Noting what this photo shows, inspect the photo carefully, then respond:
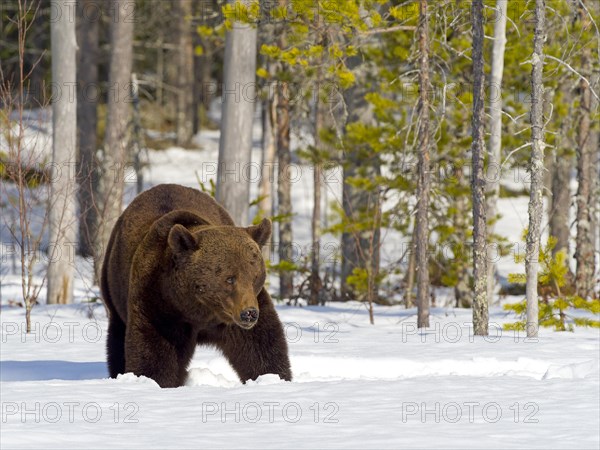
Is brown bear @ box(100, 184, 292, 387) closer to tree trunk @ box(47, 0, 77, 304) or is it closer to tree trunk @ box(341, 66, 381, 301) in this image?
tree trunk @ box(47, 0, 77, 304)

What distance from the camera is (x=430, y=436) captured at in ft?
15.6

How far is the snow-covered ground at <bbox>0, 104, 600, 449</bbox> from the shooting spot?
4727mm

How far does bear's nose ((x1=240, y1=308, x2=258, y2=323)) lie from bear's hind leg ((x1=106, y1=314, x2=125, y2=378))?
74.9 inches

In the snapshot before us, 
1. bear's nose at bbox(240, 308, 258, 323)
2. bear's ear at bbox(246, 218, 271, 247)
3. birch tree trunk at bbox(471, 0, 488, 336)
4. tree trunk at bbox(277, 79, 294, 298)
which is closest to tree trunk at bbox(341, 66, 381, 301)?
tree trunk at bbox(277, 79, 294, 298)

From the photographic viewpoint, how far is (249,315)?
6.05 metres

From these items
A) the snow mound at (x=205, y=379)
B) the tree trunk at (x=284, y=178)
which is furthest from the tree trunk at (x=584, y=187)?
the snow mound at (x=205, y=379)

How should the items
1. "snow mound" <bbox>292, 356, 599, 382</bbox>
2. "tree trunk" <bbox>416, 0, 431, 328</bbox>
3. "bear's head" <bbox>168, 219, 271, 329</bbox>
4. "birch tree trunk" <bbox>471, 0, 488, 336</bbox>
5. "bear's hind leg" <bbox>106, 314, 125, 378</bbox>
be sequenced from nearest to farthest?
"bear's head" <bbox>168, 219, 271, 329</bbox>
"bear's hind leg" <bbox>106, 314, 125, 378</bbox>
"snow mound" <bbox>292, 356, 599, 382</bbox>
"birch tree trunk" <bbox>471, 0, 488, 336</bbox>
"tree trunk" <bbox>416, 0, 431, 328</bbox>

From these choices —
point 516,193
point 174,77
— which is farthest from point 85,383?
point 174,77

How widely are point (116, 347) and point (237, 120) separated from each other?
6.01m

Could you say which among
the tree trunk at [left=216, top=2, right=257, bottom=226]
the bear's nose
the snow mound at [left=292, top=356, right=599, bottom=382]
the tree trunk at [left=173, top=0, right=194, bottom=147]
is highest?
the tree trunk at [left=173, top=0, right=194, bottom=147]

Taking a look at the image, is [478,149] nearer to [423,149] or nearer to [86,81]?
[423,149]

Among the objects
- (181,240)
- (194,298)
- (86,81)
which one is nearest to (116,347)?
(194,298)

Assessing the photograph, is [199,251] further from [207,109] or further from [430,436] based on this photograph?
[207,109]

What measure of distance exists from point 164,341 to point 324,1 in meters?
6.07
